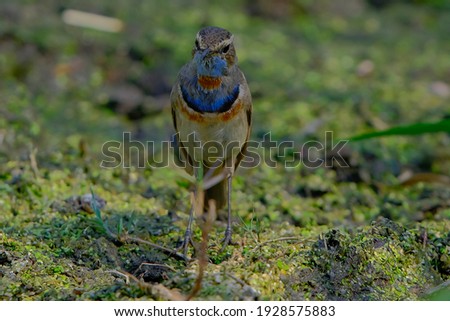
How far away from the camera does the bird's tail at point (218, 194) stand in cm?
498

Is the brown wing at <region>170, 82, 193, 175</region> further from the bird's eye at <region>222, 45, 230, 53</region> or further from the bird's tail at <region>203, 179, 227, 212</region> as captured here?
the bird's eye at <region>222, 45, 230, 53</region>

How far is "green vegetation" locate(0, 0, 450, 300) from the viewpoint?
3.76m

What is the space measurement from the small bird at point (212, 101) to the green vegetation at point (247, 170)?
0.46 meters

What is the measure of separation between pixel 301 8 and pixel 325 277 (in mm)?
5370

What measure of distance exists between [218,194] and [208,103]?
0.70 meters

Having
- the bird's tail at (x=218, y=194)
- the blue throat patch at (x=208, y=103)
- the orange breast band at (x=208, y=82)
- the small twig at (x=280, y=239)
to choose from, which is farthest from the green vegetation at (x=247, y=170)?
the orange breast band at (x=208, y=82)

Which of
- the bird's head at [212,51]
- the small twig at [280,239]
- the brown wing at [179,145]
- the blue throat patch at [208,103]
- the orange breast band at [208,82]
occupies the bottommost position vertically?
the small twig at [280,239]

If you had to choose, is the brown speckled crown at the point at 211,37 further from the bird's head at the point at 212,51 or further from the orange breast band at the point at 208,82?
the orange breast band at the point at 208,82

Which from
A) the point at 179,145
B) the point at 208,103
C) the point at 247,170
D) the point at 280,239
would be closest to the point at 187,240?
the point at 280,239

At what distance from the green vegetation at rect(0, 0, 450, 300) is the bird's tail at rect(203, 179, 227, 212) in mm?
175

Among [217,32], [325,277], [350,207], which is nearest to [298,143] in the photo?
[350,207]

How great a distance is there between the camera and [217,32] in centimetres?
450

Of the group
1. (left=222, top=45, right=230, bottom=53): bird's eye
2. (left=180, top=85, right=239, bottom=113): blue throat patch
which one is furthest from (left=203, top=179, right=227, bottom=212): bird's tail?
(left=222, top=45, right=230, bottom=53): bird's eye

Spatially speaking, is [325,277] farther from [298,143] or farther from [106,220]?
[298,143]
